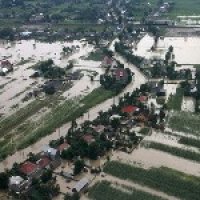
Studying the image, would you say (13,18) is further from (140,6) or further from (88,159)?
(88,159)

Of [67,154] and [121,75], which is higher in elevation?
[121,75]

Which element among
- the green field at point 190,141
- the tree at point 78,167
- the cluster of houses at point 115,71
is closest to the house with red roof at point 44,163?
the tree at point 78,167

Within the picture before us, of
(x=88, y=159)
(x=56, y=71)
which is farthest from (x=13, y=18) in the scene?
(x=88, y=159)

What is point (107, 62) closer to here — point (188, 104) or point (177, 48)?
point (177, 48)

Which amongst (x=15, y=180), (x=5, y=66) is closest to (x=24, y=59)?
(x=5, y=66)

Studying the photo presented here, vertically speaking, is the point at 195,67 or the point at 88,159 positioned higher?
the point at 195,67

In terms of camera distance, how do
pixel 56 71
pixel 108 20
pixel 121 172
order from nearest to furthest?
pixel 121 172
pixel 56 71
pixel 108 20

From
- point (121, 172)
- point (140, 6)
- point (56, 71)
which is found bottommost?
point (121, 172)
